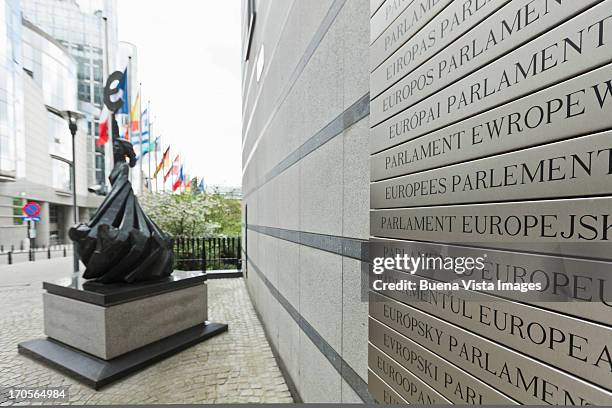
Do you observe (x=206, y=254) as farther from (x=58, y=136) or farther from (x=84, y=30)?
(x=58, y=136)

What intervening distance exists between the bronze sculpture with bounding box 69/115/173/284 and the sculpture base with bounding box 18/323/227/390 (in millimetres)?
1104

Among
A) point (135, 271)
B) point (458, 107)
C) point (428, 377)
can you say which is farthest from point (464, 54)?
point (135, 271)

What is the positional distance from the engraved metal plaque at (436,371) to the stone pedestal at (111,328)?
13.3 ft

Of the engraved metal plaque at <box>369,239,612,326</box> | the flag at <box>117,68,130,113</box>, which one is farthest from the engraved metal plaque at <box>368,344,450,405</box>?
the flag at <box>117,68,130,113</box>

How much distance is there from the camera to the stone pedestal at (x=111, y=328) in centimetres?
Answer: 427

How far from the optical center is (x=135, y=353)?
15.0 feet

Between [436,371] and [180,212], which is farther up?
[180,212]

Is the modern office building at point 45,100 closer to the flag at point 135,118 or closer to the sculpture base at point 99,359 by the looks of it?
the flag at point 135,118

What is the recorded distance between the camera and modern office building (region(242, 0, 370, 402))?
230cm

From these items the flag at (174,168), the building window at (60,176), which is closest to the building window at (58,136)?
the building window at (60,176)

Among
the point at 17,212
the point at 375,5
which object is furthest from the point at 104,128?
the point at 17,212

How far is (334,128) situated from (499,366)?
2141 millimetres

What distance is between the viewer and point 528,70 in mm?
1048

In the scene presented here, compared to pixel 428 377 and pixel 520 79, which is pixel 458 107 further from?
pixel 428 377
